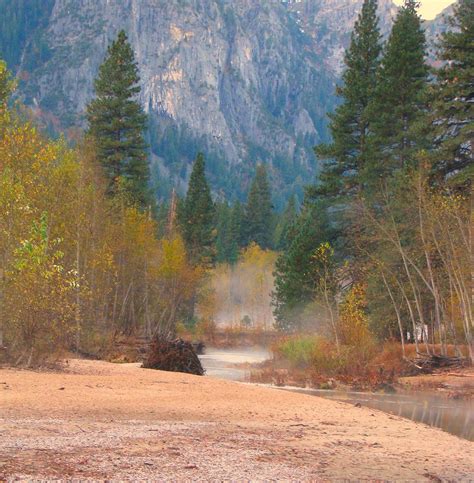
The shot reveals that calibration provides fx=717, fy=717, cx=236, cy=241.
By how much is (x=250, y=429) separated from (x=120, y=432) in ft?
7.89

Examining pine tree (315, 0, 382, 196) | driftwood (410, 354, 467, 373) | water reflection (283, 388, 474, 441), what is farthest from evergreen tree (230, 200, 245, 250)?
water reflection (283, 388, 474, 441)

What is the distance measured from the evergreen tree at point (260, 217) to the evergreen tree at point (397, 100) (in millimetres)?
68155

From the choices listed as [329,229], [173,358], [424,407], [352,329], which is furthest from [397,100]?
[424,407]

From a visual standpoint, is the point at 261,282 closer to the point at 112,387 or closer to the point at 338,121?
the point at 338,121

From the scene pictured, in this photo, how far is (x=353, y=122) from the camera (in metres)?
44.7

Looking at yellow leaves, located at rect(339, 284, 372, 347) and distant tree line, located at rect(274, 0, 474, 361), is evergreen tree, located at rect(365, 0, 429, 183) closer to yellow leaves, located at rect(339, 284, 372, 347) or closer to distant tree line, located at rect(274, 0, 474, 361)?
distant tree line, located at rect(274, 0, 474, 361)

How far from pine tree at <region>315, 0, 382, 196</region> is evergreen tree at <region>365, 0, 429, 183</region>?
1.63 metres

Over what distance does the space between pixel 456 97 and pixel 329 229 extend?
40.3ft

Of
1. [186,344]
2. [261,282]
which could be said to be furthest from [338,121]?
[261,282]

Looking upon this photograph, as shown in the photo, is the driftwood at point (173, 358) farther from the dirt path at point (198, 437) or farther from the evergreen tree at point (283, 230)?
the evergreen tree at point (283, 230)

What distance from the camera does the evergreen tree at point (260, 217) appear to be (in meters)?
110

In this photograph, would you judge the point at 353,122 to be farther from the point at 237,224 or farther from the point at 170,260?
the point at 237,224

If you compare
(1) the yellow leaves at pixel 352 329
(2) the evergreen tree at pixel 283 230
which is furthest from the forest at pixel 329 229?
(2) the evergreen tree at pixel 283 230

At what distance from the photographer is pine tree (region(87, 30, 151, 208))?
2009 inches
